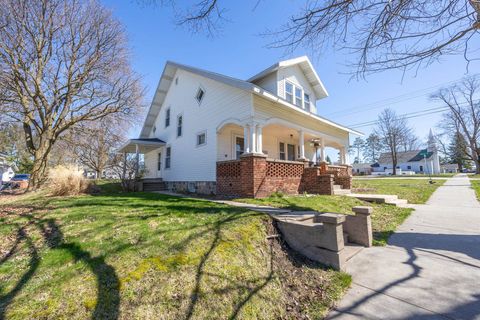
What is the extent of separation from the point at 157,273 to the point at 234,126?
7.91 m

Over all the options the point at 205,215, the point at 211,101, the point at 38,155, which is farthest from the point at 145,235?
the point at 38,155

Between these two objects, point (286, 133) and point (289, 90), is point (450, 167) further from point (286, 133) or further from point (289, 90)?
point (289, 90)

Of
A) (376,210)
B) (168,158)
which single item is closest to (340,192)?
(376,210)

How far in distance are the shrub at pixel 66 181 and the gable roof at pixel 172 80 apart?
7.13m

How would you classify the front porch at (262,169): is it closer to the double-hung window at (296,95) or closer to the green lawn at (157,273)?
the double-hung window at (296,95)

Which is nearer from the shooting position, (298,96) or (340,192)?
(340,192)

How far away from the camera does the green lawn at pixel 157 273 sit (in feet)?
6.32

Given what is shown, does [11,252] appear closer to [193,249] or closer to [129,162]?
[193,249]

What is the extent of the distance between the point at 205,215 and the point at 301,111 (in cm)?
696

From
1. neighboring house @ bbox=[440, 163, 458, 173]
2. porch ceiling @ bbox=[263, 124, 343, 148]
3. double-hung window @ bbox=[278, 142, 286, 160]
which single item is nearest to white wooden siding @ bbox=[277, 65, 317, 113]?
porch ceiling @ bbox=[263, 124, 343, 148]

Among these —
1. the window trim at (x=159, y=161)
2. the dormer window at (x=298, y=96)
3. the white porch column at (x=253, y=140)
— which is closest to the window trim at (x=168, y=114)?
the window trim at (x=159, y=161)

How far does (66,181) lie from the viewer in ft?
28.9

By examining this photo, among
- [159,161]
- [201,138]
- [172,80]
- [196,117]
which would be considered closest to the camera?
[201,138]

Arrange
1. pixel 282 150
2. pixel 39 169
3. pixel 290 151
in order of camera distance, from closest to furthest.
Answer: pixel 39 169
pixel 282 150
pixel 290 151
